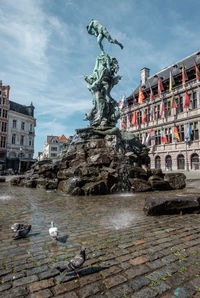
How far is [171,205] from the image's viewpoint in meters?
6.29

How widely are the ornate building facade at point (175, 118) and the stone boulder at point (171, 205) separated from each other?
3212 cm

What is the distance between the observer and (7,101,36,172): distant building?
49094 mm

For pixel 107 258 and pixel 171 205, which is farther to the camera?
pixel 171 205

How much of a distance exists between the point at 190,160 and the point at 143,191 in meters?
28.9

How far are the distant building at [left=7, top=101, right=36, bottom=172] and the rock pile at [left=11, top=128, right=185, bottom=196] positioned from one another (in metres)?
35.0

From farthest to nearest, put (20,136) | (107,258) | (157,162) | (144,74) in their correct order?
(144,74) → (20,136) → (157,162) → (107,258)

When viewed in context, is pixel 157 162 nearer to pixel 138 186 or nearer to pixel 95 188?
pixel 138 186

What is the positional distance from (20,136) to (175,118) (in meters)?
38.7

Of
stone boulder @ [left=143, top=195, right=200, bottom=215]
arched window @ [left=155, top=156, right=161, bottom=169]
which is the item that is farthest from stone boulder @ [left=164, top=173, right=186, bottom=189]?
arched window @ [left=155, top=156, right=161, bottom=169]

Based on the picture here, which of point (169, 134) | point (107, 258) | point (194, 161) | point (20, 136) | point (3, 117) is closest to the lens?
point (107, 258)

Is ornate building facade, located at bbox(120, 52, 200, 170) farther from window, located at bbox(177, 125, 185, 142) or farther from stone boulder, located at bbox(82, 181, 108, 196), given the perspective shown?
stone boulder, located at bbox(82, 181, 108, 196)

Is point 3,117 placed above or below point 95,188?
above

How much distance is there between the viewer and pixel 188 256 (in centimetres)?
334

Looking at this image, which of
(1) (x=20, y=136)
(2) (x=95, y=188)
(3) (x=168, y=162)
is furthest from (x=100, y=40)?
(1) (x=20, y=136)
